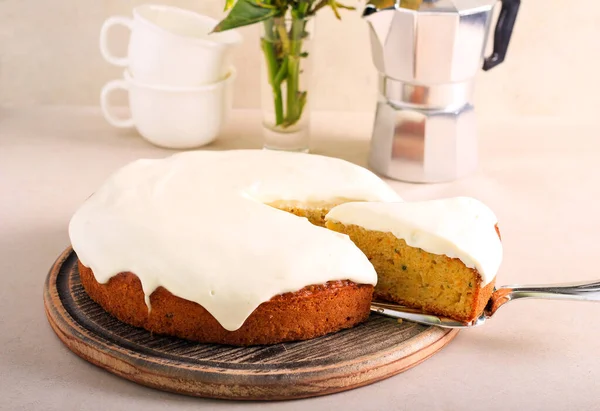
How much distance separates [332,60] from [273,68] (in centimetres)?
42

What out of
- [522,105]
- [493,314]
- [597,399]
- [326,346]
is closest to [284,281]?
[326,346]

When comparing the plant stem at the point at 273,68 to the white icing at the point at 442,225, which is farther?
the plant stem at the point at 273,68

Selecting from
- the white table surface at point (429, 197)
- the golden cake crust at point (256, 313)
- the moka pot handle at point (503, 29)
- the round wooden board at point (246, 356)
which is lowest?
the white table surface at point (429, 197)

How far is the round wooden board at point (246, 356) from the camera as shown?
111 cm

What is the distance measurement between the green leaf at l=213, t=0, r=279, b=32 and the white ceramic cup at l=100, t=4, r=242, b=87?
123 millimetres

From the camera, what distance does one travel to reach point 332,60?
2.24m

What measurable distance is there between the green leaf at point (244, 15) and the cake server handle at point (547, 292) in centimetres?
84

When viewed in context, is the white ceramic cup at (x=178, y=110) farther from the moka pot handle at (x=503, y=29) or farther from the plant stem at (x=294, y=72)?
the moka pot handle at (x=503, y=29)

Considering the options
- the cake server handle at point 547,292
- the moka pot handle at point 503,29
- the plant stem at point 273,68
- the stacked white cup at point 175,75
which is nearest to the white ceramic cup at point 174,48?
the stacked white cup at point 175,75

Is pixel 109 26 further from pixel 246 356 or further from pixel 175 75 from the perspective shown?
pixel 246 356

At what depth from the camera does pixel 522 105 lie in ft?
7.58

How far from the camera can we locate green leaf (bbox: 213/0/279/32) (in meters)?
1.75

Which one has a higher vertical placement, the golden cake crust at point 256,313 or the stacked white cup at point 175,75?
the stacked white cup at point 175,75

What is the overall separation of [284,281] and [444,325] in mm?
279
